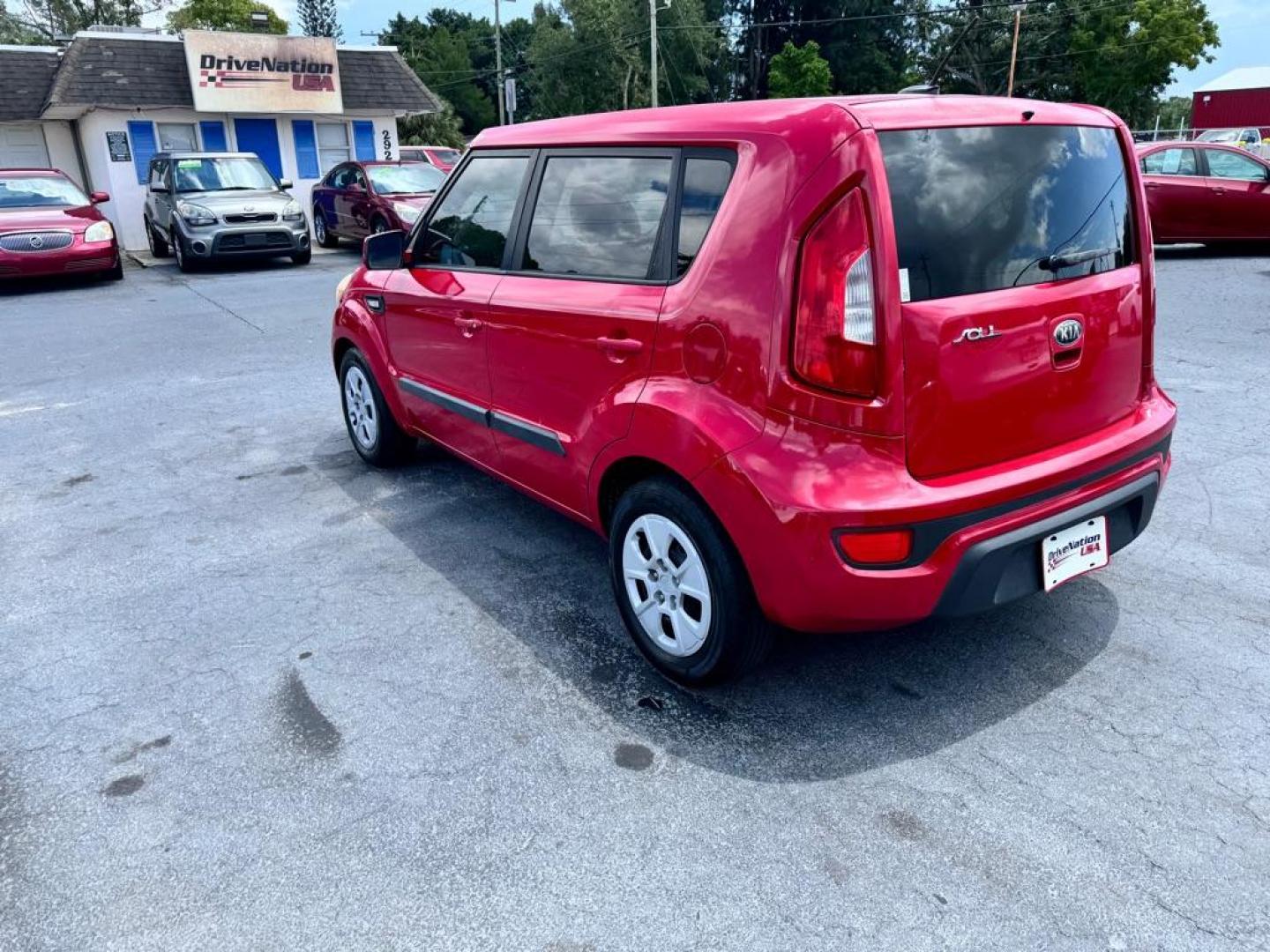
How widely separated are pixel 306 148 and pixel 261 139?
1.07 m

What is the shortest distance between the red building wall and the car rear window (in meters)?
55.5

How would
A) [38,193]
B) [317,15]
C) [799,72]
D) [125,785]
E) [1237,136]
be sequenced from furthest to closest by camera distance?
1. [317,15]
2. [799,72]
3. [1237,136]
4. [38,193]
5. [125,785]

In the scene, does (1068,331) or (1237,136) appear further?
(1237,136)

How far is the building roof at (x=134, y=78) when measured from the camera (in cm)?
1948

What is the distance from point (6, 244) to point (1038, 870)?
46.9ft

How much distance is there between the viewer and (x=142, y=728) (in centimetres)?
302

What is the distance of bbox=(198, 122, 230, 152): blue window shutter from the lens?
2138 cm

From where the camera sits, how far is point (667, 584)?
10.1ft

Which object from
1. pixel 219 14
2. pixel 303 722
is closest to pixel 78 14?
pixel 219 14

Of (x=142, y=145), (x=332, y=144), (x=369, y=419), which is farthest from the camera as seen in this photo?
(x=332, y=144)

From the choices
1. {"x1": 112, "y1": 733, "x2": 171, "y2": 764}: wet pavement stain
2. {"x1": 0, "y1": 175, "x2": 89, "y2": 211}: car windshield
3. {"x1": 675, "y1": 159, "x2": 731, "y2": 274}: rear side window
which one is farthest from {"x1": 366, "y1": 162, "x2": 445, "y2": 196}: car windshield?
{"x1": 112, "y1": 733, "x2": 171, "y2": 764}: wet pavement stain

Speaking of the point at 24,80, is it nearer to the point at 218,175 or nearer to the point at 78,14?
the point at 218,175

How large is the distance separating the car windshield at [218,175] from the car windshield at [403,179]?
1.76 meters

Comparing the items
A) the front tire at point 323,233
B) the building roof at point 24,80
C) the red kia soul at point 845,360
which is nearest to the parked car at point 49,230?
the front tire at point 323,233
